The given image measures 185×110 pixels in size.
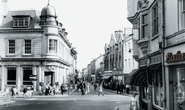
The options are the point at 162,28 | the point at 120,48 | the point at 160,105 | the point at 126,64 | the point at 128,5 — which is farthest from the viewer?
the point at 120,48

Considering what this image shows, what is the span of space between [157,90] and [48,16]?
2838 cm

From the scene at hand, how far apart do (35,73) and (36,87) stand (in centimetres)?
225

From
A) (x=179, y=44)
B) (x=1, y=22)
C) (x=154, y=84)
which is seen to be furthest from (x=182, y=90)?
(x=1, y=22)

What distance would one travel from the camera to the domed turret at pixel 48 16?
40.3m

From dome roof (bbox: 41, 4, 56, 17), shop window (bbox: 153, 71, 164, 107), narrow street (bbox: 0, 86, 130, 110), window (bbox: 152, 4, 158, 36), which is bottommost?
narrow street (bbox: 0, 86, 130, 110)

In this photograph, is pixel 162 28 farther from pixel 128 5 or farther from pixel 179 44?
pixel 128 5

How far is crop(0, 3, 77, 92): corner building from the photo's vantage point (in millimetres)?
39969

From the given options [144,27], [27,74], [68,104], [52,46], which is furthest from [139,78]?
[27,74]

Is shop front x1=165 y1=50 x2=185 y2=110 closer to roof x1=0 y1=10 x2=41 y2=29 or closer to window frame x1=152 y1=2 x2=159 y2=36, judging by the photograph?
window frame x1=152 y1=2 x2=159 y2=36

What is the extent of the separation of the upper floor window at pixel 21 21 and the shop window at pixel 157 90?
2953 centimetres

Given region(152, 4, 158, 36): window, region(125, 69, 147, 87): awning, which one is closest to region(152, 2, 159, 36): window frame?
region(152, 4, 158, 36): window

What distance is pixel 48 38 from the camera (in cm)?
4028

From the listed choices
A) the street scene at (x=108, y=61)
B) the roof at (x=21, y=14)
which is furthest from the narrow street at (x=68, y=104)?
the roof at (x=21, y=14)

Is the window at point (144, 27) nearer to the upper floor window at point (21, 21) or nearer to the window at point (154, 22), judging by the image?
the window at point (154, 22)
